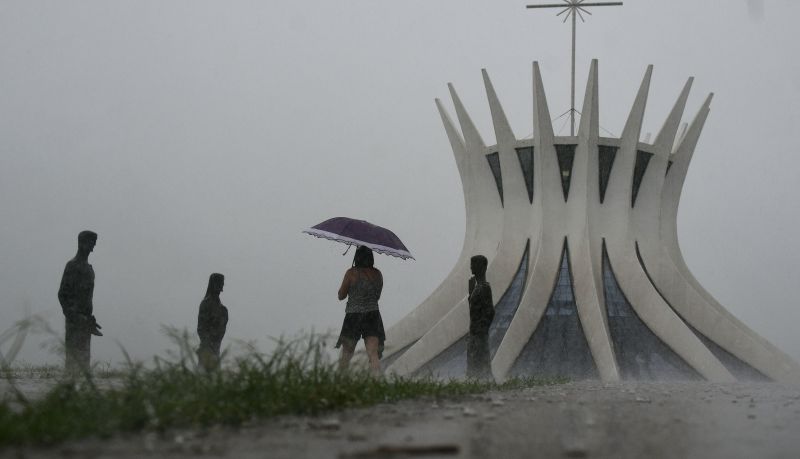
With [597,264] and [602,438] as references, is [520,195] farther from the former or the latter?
[602,438]

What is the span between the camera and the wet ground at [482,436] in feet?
12.4

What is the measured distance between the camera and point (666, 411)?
6.62 meters

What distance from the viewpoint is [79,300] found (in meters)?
12.2

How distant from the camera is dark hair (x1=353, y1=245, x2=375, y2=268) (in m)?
12.1

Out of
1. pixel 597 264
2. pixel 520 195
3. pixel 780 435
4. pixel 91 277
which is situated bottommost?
pixel 780 435

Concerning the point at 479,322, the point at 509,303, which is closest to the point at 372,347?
the point at 479,322

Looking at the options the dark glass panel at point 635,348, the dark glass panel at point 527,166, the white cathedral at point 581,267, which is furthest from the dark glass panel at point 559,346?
the dark glass panel at point 527,166

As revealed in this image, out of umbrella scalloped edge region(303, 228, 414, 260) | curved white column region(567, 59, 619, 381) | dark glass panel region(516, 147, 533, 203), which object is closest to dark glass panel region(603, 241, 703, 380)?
curved white column region(567, 59, 619, 381)

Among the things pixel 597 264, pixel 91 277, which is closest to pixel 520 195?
pixel 597 264

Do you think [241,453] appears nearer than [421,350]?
Yes

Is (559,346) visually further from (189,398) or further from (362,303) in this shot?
(189,398)

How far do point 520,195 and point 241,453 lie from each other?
21.6 m

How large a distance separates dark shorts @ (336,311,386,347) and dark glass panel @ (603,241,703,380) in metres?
11.0

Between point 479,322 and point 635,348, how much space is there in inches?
396
